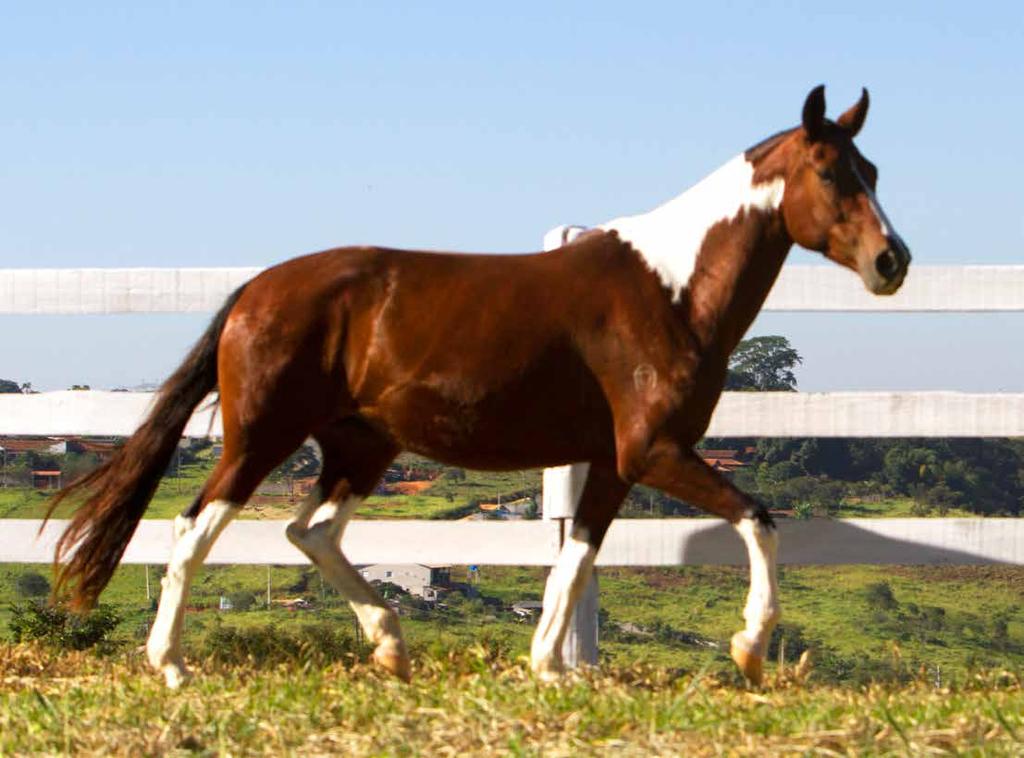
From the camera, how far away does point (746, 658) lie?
15.7ft

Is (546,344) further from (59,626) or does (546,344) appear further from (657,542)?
(59,626)

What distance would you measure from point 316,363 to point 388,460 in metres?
0.58

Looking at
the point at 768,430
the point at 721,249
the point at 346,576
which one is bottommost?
the point at 346,576

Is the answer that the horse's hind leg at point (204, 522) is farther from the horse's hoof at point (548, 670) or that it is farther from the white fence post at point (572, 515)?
the white fence post at point (572, 515)

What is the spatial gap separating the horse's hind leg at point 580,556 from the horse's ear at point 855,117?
141cm

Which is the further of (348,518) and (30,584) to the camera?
(30,584)

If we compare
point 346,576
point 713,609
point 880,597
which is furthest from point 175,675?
point 880,597

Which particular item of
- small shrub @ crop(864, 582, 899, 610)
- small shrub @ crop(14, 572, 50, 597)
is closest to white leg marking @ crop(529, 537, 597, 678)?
small shrub @ crop(14, 572, 50, 597)

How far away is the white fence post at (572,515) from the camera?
6188mm

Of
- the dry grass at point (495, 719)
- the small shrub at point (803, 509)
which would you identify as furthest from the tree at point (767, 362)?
the dry grass at point (495, 719)

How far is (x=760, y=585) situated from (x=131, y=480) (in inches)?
88.9

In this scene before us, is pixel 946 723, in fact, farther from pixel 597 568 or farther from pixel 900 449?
pixel 900 449

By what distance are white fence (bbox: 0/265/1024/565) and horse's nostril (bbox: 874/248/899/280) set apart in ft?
5.14

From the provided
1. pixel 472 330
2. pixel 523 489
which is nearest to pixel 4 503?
pixel 523 489
